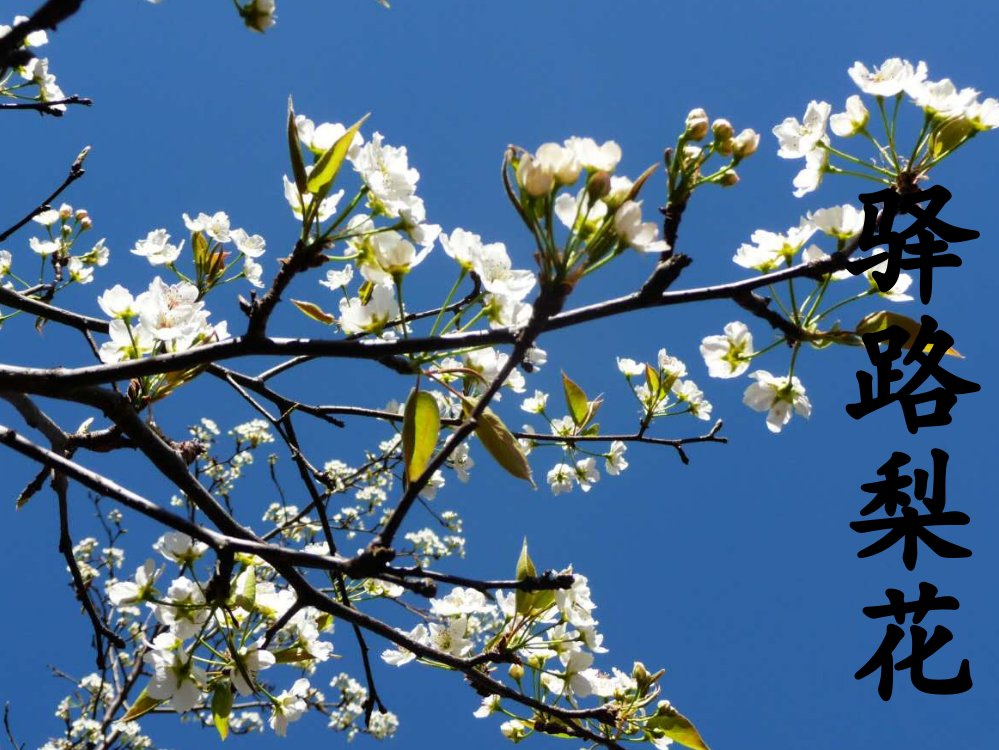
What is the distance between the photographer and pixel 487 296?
134 cm

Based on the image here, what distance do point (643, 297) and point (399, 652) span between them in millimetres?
1241

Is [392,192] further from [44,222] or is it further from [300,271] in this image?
[44,222]

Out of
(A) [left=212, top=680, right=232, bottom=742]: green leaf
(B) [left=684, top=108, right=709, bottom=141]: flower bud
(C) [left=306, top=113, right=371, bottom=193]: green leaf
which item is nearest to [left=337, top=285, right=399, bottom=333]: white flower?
(C) [left=306, top=113, right=371, bottom=193]: green leaf

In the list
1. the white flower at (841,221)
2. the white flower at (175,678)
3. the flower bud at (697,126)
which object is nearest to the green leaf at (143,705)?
the white flower at (175,678)

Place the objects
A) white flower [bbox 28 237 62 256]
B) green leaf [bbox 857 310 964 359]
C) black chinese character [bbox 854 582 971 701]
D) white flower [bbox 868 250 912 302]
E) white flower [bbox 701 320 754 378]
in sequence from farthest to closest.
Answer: white flower [bbox 28 237 62 256]
black chinese character [bbox 854 582 971 701]
white flower [bbox 701 320 754 378]
white flower [bbox 868 250 912 302]
green leaf [bbox 857 310 964 359]

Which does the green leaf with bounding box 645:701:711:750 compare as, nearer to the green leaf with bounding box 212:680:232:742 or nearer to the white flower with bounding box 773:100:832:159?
the green leaf with bounding box 212:680:232:742

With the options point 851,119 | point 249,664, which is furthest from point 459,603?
point 851,119

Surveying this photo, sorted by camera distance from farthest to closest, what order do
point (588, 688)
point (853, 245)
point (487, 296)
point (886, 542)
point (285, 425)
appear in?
point (886, 542) → point (285, 425) → point (588, 688) → point (487, 296) → point (853, 245)

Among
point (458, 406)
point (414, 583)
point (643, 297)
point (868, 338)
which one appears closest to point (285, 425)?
point (458, 406)

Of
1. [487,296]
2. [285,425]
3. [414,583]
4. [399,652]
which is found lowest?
[414,583]

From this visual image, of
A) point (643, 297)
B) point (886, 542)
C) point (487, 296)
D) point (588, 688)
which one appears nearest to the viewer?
point (643, 297)

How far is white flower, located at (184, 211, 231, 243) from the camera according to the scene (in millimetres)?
2080

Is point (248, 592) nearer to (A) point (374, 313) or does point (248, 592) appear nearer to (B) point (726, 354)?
(A) point (374, 313)

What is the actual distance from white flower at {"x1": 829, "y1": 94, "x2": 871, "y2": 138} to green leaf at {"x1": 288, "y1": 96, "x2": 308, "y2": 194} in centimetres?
106
